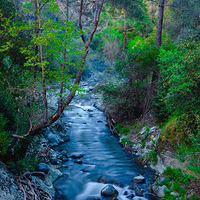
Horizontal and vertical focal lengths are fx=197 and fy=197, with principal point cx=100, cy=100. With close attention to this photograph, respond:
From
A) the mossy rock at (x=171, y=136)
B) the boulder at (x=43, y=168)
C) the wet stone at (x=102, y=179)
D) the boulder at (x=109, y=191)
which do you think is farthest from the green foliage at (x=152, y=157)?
the boulder at (x=43, y=168)

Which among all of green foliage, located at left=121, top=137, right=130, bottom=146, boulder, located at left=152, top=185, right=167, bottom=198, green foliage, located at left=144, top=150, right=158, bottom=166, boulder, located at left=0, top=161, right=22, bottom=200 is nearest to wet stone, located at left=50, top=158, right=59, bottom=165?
boulder, located at left=0, top=161, right=22, bottom=200

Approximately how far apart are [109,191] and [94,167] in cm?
231

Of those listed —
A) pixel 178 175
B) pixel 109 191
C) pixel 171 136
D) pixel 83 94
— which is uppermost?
pixel 83 94

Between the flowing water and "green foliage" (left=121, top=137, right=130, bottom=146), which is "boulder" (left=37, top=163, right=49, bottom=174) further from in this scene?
"green foliage" (left=121, top=137, right=130, bottom=146)

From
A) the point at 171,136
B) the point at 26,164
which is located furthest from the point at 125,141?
the point at 26,164

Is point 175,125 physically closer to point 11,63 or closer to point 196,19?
point 11,63

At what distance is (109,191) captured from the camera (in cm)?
726

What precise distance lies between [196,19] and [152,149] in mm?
16004

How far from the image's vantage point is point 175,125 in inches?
348

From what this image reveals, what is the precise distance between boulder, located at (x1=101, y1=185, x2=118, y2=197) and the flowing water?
0.56ft

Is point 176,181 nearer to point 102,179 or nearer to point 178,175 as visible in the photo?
point 178,175

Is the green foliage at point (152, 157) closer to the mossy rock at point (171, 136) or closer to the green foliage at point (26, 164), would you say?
the mossy rock at point (171, 136)

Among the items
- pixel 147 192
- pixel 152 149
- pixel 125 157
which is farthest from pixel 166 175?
pixel 125 157

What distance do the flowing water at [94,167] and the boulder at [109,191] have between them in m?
0.17
